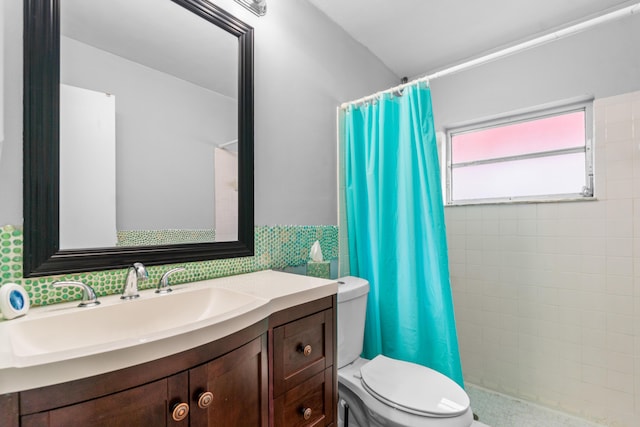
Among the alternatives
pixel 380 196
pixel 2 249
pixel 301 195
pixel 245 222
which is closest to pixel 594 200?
pixel 380 196

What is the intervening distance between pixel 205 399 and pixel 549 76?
8.18ft

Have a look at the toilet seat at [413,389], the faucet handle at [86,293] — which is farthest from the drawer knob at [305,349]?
the faucet handle at [86,293]

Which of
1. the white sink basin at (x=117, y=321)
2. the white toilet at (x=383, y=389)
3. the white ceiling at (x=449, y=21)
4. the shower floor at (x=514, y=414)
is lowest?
the shower floor at (x=514, y=414)

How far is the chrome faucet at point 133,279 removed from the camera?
36.9 inches

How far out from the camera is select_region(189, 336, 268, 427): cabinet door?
0.68m

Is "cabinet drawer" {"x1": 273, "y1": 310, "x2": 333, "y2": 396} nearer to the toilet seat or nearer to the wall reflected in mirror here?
the toilet seat

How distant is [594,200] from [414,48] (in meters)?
1.48

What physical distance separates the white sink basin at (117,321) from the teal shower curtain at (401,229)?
38.3 inches

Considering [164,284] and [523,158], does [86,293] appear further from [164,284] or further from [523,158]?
[523,158]

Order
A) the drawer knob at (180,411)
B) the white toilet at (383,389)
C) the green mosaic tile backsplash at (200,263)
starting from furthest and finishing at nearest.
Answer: the white toilet at (383,389) < the green mosaic tile backsplash at (200,263) < the drawer knob at (180,411)

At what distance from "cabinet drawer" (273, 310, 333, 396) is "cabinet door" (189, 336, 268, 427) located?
73mm

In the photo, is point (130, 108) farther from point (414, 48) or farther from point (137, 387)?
point (414, 48)

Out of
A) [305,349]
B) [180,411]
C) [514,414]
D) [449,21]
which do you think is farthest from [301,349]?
[449,21]

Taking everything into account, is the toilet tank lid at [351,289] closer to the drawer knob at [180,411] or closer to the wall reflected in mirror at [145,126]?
the wall reflected in mirror at [145,126]
